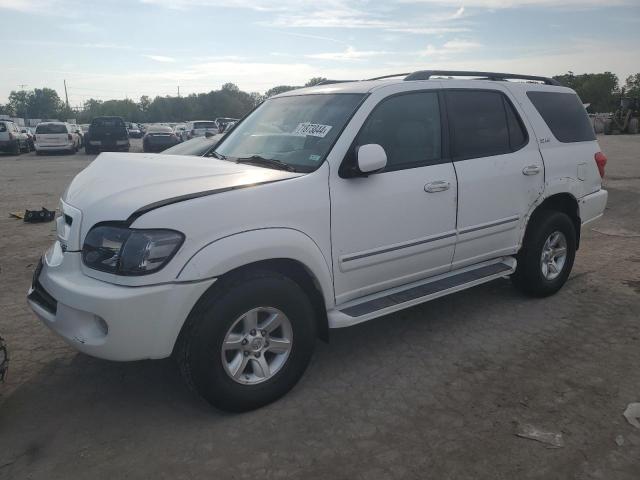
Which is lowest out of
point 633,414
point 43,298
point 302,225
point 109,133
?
point 633,414

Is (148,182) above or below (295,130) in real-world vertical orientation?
below

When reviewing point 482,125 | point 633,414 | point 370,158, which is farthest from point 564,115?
point 633,414

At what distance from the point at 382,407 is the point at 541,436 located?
863 mm

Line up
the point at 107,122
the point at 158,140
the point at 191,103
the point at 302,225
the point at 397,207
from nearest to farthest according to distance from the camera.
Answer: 1. the point at 302,225
2. the point at 397,207
3. the point at 158,140
4. the point at 107,122
5. the point at 191,103

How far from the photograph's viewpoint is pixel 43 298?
10.0 ft

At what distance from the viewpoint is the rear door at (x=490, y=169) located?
12.9ft

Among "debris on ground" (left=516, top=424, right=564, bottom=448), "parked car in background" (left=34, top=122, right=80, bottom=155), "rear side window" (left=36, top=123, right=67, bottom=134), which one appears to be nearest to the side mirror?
"debris on ground" (left=516, top=424, right=564, bottom=448)

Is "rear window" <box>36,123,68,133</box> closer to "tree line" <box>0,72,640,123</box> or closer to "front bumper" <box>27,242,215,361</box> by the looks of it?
"front bumper" <box>27,242,215,361</box>

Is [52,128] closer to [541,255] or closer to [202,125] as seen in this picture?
[202,125]

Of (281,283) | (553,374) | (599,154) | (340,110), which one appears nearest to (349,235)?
(281,283)

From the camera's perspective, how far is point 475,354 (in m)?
3.75

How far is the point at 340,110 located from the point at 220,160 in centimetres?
91

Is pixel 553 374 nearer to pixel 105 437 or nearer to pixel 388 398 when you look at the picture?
pixel 388 398

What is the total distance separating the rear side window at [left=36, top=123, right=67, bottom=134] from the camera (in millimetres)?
24825
